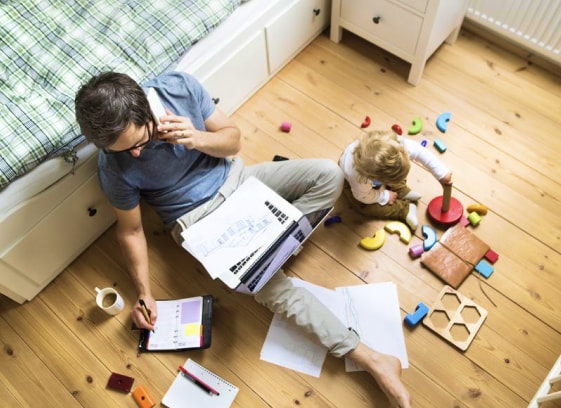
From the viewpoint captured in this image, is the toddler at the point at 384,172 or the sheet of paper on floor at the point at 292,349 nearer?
the toddler at the point at 384,172

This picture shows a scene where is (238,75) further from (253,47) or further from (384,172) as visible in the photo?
(384,172)

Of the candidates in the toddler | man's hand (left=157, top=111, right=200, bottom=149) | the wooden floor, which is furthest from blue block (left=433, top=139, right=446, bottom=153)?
man's hand (left=157, top=111, right=200, bottom=149)

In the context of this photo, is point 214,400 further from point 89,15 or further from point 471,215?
point 89,15

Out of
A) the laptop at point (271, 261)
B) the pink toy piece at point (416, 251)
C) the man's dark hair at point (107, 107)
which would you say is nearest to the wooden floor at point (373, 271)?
the pink toy piece at point (416, 251)

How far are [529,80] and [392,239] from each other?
893 mm

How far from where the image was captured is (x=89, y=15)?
4.79 feet

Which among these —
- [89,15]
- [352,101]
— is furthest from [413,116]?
[89,15]

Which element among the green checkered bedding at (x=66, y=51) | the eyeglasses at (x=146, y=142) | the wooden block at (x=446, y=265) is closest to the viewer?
the eyeglasses at (x=146, y=142)

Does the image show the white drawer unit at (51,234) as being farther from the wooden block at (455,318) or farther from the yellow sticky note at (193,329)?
the wooden block at (455,318)

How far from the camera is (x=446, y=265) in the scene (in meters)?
1.51

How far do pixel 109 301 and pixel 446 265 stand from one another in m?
1.07

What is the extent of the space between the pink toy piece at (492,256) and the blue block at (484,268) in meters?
0.02

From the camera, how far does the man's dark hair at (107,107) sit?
1055 mm

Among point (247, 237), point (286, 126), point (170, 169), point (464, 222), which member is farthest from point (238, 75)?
point (464, 222)
